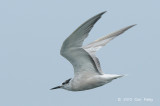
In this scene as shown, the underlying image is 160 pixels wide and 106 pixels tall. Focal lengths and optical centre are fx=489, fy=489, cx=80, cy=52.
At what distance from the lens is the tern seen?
12688 millimetres

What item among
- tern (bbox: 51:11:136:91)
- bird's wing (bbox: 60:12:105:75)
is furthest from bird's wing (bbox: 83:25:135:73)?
bird's wing (bbox: 60:12:105:75)

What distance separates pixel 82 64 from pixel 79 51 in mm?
669

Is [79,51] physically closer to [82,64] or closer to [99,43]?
[82,64]

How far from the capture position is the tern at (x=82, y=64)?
1269cm

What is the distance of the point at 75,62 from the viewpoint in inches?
541

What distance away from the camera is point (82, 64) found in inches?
543

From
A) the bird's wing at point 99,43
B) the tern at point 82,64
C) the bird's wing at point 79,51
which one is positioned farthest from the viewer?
the bird's wing at point 99,43

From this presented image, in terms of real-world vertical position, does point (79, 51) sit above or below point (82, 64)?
above

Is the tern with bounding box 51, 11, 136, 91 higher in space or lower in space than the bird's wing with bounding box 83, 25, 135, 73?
lower

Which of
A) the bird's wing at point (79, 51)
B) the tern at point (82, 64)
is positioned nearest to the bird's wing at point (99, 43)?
the tern at point (82, 64)

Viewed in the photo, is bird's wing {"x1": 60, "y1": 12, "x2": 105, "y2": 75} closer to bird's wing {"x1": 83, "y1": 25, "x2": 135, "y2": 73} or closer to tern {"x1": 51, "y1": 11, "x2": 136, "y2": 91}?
tern {"x1": 51, "y1": 11, "x2": 136, "y2": 91}

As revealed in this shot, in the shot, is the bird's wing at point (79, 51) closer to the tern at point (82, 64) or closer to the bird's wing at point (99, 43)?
the tern at point (82, 64)

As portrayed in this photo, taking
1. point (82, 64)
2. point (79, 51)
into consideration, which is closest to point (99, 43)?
point (82, 64)

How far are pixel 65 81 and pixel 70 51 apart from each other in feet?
5.88
